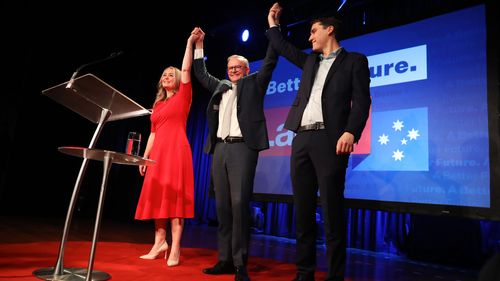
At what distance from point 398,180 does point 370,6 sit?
198cm

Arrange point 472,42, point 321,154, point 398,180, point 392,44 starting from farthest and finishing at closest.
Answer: point 392,44
point 398,180
point 472,42
point 321,154

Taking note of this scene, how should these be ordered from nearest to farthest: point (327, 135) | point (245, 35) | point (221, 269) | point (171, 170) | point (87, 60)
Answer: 1. point (327, 135)
2. point (221, 269)
3. point (171, 170)
4. point (245, 35)
5. point (87, 60)

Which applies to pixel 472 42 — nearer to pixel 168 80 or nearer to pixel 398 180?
pixel 398 180

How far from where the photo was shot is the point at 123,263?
2.38m

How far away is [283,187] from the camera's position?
13.1ft

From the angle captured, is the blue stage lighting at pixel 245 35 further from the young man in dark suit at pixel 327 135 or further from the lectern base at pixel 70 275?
the lectern base at pixel 70 275

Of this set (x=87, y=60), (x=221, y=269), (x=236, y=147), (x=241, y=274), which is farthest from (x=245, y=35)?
(x=241, y=274)

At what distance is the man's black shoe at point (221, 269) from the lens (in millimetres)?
2199

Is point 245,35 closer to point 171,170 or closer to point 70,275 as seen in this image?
point 171,170

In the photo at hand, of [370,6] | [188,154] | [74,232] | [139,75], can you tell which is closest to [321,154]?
[188,154]

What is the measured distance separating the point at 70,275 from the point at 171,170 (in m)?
0.86

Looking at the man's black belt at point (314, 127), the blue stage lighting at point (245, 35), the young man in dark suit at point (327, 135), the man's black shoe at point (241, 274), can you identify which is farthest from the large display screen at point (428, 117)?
the blue stage lighting at point (245, 35)

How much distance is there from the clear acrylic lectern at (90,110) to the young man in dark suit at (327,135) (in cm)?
77

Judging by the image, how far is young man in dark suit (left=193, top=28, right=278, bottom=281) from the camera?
2131 millimetres
